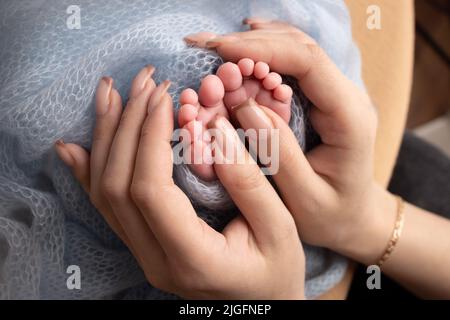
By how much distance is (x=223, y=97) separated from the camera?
32 cm

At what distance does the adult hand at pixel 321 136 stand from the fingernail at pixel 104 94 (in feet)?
0.20

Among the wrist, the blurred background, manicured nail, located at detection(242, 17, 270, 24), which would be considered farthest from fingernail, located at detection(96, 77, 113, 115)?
the blurred background

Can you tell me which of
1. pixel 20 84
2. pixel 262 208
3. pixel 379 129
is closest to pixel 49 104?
pixel 20 84

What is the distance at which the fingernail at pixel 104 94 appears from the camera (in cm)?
32

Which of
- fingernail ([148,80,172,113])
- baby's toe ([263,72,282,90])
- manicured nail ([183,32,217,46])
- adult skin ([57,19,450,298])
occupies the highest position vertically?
manicured nail ([183,32,217,46])

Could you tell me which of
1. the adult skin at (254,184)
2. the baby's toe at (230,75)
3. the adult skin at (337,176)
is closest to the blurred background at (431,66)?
the adult skin at (337,176)

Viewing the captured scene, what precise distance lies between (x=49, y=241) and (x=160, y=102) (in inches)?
4.8

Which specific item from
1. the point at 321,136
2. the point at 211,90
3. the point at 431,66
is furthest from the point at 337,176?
the point at 431,66

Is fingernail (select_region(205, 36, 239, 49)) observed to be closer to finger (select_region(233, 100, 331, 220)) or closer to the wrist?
finger (select_region(233, 100, 331, 220))

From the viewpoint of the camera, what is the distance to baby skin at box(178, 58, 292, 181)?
301mm

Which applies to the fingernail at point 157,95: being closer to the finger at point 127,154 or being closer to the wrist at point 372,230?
the finger at point 127,154

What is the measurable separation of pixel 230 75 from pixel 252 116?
3 cm

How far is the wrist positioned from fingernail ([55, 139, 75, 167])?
240 millimetres
